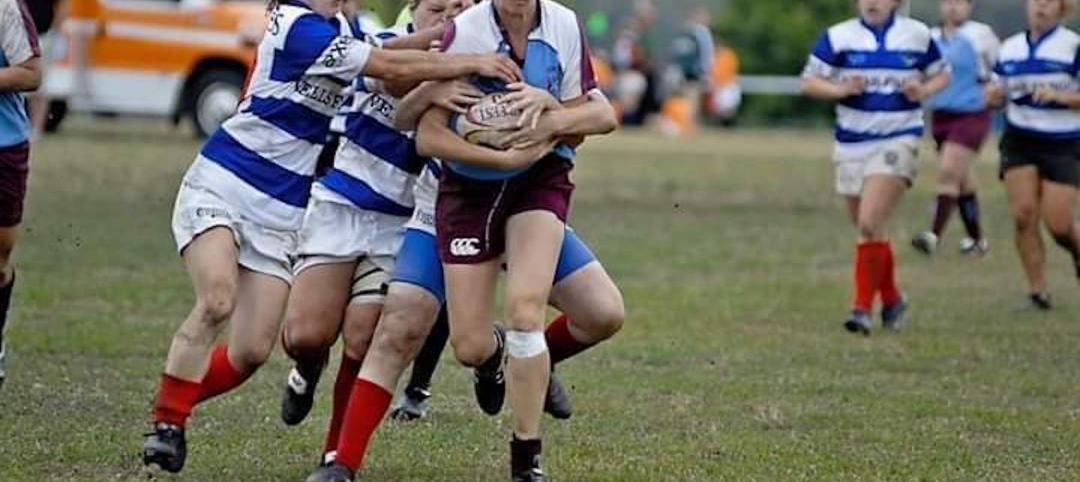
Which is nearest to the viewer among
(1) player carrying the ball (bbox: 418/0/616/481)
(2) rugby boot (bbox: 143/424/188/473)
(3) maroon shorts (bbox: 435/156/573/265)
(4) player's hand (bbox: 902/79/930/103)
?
(1) player carrying the ball (bbox: 418/0/616/481)

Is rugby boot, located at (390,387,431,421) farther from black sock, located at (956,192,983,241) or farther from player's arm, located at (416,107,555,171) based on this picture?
black sock, located at (956,192,983,241)

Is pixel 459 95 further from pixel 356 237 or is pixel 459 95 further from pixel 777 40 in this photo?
pixel 777 40

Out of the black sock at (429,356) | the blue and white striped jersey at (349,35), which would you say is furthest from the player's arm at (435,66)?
the black sock at (429,356)

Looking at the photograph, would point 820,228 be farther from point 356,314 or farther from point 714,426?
point 356,314

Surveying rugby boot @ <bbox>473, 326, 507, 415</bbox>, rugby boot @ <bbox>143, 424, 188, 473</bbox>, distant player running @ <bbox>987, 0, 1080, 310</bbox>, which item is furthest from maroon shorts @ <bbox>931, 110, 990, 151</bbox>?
rugby boot @ <bbox>143, 424, 188, 473</bbox>

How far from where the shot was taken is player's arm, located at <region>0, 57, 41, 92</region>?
9.14 m

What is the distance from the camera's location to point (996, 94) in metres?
14.9

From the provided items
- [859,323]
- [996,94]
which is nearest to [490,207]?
[859,323]

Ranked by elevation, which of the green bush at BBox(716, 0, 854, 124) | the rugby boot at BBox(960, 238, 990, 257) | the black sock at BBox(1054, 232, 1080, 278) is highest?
the black sock at BBox(1054, 232, 1080, 278)

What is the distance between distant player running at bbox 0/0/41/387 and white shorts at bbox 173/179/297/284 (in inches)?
49.9

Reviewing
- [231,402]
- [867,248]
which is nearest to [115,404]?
[231,402]

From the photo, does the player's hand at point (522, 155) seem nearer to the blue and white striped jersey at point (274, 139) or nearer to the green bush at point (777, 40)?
the blue and white striped jersey at point (274, 139)

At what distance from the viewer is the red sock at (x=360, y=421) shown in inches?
308

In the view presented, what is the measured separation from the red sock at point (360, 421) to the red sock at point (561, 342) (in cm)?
84
